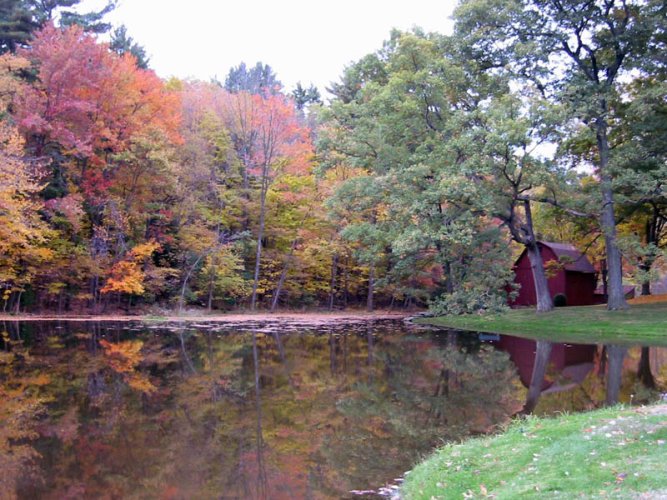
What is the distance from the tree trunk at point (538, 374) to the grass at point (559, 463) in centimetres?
310

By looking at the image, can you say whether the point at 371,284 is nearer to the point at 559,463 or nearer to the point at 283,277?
the point at 283,277

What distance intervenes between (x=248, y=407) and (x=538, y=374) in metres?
7.70

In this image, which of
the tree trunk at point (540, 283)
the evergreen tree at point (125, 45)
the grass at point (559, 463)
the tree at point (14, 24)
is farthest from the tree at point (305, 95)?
the grass at point (559, 463)

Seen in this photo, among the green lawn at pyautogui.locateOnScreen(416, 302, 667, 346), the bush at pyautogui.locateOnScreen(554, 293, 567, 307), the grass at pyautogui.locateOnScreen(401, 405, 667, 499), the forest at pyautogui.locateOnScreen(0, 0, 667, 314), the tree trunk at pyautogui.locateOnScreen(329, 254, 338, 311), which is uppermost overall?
the forest at pyautogui.locateOnScreen(0, 0, 667, 314)

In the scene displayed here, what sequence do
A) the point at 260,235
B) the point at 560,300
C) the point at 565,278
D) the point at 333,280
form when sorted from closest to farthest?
the point at 560,300
the point at 260,235
the point at 565,278
the point at 333,280

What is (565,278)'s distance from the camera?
131 feet

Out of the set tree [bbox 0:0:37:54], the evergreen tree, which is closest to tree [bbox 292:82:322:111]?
the evergreen tree

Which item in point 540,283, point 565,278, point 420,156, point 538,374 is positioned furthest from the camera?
point 565,278

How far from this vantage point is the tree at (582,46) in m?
25.5

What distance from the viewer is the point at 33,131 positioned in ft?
101

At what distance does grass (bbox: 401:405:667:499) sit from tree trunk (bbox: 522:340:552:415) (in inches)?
122

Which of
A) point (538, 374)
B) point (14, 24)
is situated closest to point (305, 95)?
point (14, 24)

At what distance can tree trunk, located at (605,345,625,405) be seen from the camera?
11.7 metres

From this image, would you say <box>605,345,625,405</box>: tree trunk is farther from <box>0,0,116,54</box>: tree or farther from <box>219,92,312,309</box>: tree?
<box>0,0,116,54</box>: tree
